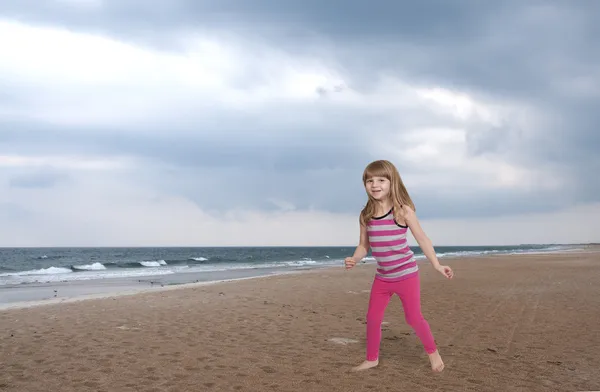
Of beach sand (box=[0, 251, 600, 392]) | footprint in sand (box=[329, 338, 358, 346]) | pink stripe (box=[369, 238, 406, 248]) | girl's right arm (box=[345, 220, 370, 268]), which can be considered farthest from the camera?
footprint in sand (box=[329, 338, 358, 346])

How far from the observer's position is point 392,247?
505 centimetres

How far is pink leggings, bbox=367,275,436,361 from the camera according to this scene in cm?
512

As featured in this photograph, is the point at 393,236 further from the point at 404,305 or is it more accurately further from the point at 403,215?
the point at 404,305

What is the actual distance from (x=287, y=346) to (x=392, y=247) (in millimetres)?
2710

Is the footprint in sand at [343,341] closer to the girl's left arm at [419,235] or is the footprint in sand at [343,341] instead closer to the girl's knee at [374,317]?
the girl's knee at [374,317]

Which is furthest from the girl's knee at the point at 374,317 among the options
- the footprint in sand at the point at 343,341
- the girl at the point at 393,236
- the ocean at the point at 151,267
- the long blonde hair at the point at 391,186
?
the ocean at the point at 151,267

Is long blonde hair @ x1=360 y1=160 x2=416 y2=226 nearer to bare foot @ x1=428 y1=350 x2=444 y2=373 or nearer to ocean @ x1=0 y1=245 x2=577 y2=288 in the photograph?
bare foot @ x1=428 y1=350 x2=444 y2=373

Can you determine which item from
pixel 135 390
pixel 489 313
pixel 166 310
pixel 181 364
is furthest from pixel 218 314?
pixel 489 313

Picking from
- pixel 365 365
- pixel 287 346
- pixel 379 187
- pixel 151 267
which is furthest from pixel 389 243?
pixel 151 267

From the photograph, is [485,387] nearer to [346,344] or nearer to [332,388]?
[332,388]

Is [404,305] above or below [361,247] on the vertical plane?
below

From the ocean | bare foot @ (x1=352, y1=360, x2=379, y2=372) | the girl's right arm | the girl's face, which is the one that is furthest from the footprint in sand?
the ocean

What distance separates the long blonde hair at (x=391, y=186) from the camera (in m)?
5.11

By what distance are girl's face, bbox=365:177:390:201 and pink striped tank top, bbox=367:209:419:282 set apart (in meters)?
0.21
